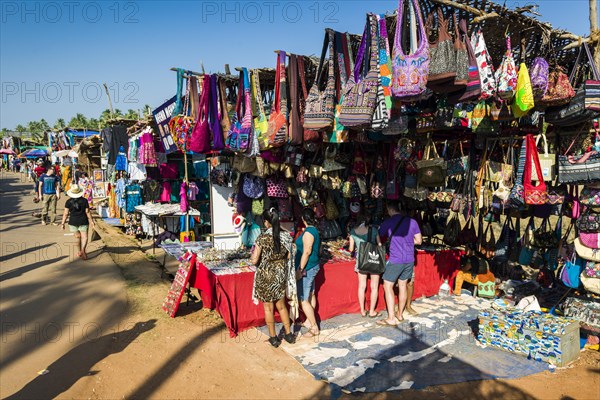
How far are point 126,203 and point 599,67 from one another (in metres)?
10.8

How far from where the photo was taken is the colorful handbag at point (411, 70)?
132 inches

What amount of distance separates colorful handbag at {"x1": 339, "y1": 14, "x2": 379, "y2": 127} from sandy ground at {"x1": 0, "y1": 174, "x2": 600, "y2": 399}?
8.90 ft

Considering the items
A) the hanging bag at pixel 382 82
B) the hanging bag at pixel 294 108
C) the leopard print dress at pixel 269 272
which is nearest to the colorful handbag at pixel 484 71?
the hanging bag at pixel 382 82

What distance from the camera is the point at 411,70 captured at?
339 cm

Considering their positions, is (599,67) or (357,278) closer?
(599,67)

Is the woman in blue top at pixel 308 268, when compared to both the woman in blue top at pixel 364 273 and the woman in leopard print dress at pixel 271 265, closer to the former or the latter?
the woman in leopard print dress at pixel 271 265

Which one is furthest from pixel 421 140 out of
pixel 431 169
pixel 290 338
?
pixel 290 338

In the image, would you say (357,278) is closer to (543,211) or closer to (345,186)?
(345,186)

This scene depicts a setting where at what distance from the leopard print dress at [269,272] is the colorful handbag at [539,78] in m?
3.13

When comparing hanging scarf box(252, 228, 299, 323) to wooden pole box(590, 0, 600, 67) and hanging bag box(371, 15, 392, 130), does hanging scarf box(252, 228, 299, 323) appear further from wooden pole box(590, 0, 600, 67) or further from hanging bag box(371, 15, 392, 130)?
wooden pole box(590, 0, 600, 67)

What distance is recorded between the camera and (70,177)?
69.1ft

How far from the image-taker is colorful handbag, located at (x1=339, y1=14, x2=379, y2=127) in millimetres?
3922

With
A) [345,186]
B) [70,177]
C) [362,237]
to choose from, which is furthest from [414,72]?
[70,177]

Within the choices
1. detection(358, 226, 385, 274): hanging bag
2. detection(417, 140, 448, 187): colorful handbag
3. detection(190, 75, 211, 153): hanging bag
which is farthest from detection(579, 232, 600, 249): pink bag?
detection(190, 75, 211, 153): hanging bag
